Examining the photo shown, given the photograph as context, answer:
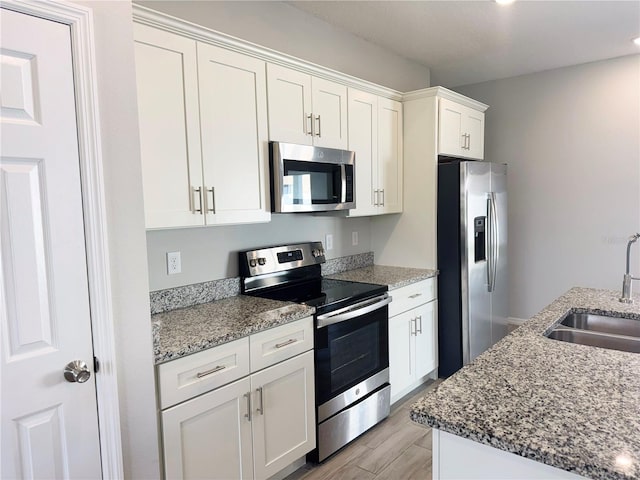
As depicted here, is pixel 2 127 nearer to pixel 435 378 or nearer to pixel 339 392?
pixel 339 392

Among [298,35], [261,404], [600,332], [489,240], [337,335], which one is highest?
[298,35]

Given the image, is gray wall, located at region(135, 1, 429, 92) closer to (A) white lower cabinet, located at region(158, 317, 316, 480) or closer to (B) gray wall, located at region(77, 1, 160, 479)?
(B) gray wall, located at region(77, 1, 160, 479)

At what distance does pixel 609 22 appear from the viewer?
311cm

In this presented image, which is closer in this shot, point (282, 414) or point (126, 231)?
point (126, 231)

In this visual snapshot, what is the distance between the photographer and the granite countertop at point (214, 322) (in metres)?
1.70

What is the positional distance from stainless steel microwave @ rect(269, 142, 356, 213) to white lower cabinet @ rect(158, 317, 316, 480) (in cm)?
68

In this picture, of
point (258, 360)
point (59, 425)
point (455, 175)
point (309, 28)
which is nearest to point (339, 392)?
point (258, 360)

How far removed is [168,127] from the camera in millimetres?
1913

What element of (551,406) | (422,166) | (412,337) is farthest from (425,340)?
(551,406)

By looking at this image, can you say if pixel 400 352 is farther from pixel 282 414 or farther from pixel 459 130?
pixel 459 130

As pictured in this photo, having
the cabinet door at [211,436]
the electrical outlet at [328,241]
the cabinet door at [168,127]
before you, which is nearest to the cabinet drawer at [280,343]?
the cabinet door at [211,436]

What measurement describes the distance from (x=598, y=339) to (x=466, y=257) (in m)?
1.50

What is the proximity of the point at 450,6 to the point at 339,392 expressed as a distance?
97.0 inches

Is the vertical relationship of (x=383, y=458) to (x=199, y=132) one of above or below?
below
